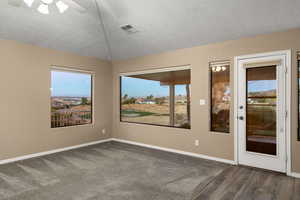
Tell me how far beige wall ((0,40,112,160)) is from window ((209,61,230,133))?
3589 mm

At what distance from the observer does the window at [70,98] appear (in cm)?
467

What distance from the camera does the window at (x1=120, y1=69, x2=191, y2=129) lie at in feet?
15.1

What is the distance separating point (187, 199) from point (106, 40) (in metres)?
4.03

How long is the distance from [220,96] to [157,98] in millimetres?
1876

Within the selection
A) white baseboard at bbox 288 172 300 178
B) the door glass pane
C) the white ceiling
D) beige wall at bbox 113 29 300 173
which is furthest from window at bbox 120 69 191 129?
white baseboard at bbox 288 172 300 178

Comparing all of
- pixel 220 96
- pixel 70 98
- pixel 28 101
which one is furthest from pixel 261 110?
pixel 28 101

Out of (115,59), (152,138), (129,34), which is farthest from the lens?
(115,59)

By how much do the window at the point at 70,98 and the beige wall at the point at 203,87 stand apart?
4.55 ft

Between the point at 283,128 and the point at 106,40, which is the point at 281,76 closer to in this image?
the point at 283,128

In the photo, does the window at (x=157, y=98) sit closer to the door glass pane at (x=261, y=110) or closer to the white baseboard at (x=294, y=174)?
the door glass pane at (x=261, y=110)

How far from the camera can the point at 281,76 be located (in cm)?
327

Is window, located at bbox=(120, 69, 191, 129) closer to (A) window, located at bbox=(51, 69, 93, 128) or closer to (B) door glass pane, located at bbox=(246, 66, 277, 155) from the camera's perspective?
(A) window, located at bbox=(51, 69, 93, 128)

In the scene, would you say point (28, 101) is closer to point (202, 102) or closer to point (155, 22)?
point (155, 22)

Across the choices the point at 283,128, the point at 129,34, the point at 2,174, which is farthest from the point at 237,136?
the point at 2,174
